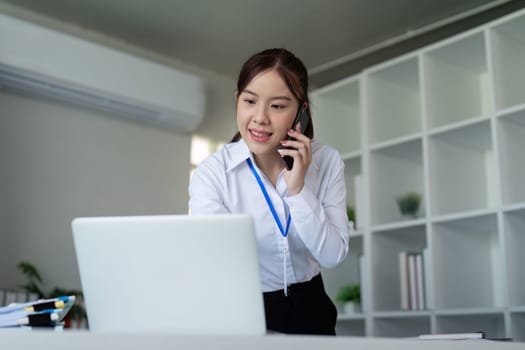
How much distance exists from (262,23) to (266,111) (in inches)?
102

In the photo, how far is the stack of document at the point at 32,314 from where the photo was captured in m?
1.31

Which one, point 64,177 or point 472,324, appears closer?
point 472,324

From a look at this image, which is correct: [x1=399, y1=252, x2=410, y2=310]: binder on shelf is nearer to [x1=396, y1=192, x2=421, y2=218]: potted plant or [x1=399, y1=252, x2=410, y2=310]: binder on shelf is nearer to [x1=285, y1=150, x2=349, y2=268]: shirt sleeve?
[x1=396, y1=192, x2=421, y2=218]: potted plant

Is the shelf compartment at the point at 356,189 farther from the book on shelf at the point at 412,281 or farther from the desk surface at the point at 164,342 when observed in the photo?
the desk surface at the point at 164,342

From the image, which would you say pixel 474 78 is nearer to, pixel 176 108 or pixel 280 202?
pixel 176 108

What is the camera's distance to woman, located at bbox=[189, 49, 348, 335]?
Result: 1.82 metres

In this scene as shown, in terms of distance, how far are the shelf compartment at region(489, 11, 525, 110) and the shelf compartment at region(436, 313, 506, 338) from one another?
1.03m

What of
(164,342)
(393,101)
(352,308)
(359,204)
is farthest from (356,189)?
(164,342)

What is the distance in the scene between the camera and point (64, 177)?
4.17 metres

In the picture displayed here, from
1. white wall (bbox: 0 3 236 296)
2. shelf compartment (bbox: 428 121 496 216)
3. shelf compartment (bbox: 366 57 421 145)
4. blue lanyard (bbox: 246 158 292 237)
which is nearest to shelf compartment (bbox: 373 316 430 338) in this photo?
shelf compartment (bbox: 428 121 496 216)

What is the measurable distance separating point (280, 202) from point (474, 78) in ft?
Result: 7.56

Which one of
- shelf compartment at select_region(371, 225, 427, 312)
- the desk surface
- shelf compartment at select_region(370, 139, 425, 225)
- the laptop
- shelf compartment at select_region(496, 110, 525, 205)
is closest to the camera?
the desk surface

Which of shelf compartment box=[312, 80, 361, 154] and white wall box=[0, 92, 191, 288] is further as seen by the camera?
shelf compartment box=[312, 80, 361, 154]

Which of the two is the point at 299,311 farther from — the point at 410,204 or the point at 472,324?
the point at 410,204
